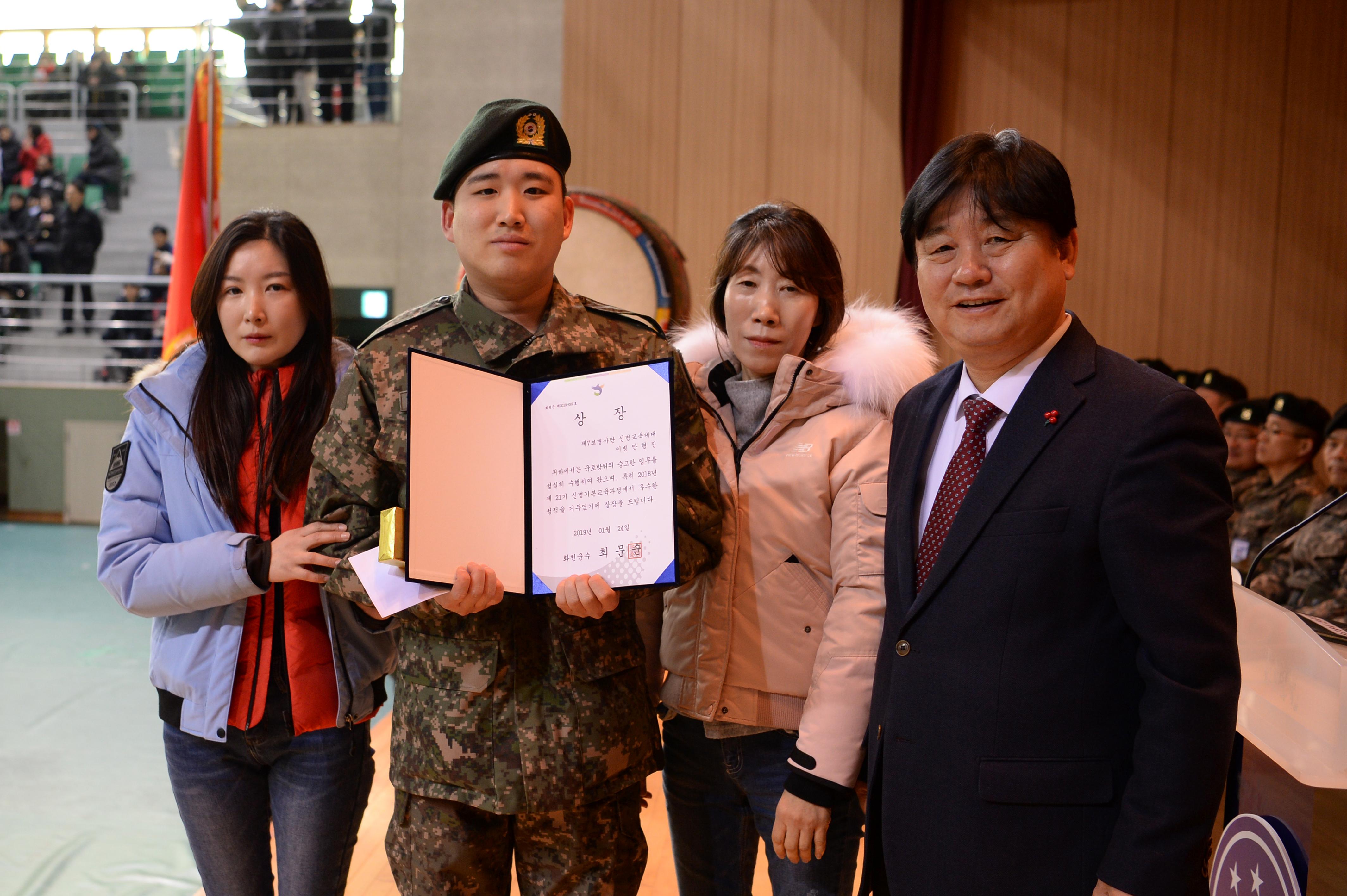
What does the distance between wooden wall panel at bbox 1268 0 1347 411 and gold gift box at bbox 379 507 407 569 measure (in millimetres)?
7032

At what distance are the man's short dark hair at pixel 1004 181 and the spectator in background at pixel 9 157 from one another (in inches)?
497

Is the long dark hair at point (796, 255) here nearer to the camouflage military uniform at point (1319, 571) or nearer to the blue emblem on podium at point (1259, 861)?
the blue emblem on podium at point (1259, 861)

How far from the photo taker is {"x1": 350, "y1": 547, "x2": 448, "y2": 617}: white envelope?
1.23 meters

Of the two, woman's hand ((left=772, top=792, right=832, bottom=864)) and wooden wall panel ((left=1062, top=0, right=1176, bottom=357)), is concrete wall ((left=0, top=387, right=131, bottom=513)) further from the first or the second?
woman's hand ((left=772, top=792, right=832, bottom=864))

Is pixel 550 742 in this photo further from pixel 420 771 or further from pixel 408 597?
pixel 408 597

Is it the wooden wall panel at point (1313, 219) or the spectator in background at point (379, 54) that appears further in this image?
the spectator in background at point (379, 54)

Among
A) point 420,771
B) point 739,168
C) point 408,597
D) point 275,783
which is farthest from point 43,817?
point 739,168

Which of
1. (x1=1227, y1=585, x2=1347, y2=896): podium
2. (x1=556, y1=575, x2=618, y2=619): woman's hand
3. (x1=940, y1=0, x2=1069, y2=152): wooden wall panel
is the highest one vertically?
(x1=940, y1=0, x2=1069, y2=152): wooden wall panel

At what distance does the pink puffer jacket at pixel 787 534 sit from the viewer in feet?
4.95

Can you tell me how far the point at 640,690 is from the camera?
1.46 metres

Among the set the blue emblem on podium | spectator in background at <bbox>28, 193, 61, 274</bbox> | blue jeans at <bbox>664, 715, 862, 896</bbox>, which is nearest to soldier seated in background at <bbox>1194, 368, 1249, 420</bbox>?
the blue emblem on podium

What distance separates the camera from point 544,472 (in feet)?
4.43

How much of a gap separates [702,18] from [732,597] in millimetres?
6213

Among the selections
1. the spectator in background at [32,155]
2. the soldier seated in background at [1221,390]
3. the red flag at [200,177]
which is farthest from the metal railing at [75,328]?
the soldier seated in background at [1221,390]
